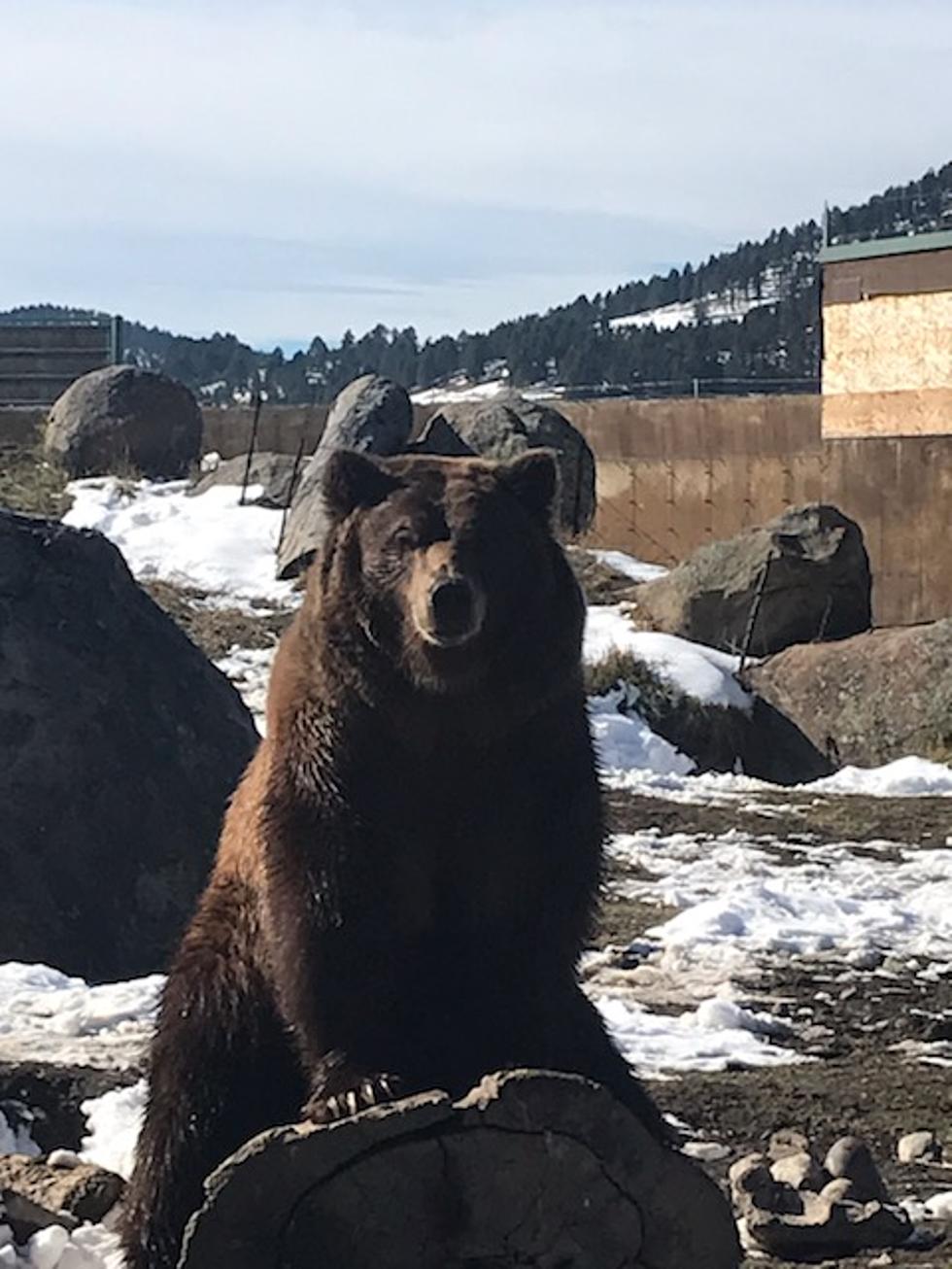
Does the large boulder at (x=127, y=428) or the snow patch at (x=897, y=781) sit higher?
the large boulder at (x=127, y=428)

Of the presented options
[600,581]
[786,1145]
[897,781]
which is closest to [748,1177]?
[786,1145]

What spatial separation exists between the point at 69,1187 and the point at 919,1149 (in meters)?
2.38

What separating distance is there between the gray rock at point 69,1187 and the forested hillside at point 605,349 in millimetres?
41899

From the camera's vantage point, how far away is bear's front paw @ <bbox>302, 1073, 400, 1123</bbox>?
14.1ft

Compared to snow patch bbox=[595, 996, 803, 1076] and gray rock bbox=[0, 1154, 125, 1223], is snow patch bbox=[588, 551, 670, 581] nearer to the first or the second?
snow patch bbox=[595, 996, 803, 1076]

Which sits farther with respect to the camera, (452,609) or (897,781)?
(897,781)

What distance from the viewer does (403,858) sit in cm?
451

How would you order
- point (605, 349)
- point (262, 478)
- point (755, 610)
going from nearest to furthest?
point (755, 610) < point (262, 478) < point (605, 349)

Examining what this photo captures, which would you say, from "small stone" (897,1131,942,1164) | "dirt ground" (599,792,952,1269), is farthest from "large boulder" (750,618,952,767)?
"small stone" (897,1131,942,1164)

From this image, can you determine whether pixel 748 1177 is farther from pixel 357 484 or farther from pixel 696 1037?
pixel 696 1037

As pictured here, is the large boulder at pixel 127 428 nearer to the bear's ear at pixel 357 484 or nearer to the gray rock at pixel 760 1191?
the gray rock at pixel 760 1191

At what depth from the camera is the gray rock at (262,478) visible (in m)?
23.7

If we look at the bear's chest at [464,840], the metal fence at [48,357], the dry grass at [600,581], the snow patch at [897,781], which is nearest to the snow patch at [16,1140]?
the bear's chest at [464,840]

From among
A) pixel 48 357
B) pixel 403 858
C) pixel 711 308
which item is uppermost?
pixel 711 308
